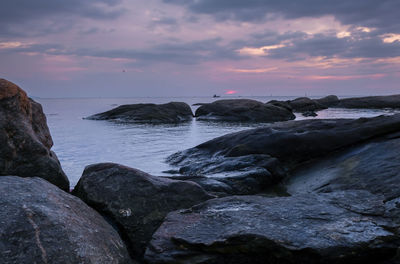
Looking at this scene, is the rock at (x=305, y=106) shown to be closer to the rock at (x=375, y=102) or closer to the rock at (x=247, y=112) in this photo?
the rock at (x=375, y=102)

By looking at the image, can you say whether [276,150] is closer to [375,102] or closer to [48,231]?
[48,231]

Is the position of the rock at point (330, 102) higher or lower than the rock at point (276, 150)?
higher

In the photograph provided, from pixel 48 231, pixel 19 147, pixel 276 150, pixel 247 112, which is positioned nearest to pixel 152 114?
pixel 247 112

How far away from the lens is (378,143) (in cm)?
743

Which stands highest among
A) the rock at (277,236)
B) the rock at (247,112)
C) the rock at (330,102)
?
the rock at (330,102)

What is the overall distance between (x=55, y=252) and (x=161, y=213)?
1.84 metres

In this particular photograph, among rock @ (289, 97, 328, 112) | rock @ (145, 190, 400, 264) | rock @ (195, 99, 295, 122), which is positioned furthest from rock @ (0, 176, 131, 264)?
rock @ (289, 97, 328, 112)

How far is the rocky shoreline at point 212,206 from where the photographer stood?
3.20 metres

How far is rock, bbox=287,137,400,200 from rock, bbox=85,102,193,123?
25976mm

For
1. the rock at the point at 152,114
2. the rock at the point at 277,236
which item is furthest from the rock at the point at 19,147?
the rock at the point at 152,114

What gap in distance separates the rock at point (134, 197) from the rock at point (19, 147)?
628mm

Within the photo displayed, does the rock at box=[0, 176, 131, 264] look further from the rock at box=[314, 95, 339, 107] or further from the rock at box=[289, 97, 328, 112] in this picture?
the rock at box=[314, 95, 339, 107]

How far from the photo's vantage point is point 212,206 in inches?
165

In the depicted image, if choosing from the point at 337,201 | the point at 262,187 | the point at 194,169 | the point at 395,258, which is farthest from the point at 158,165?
the point at 395,258
